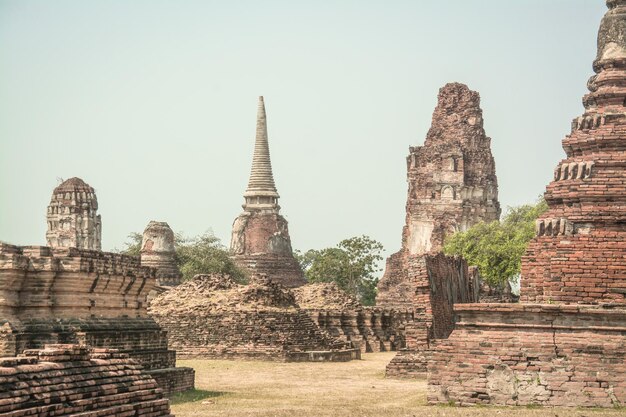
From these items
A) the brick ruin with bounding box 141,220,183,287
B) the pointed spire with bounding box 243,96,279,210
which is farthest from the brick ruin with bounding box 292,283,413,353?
the pointed spire with bounding box 243,96,279,210

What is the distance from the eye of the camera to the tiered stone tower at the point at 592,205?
1625 centimetres

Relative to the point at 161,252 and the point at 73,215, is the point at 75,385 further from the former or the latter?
the point at 73,215

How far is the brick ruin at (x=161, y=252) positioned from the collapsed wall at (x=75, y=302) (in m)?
30.5

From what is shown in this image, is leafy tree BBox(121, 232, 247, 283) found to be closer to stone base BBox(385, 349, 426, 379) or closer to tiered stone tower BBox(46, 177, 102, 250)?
tiered stone tower BBox(46, 177, 102, 250)

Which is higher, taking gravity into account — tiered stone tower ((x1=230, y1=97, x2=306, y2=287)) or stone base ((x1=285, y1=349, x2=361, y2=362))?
tiered stone tower ((x1=230, y1=97, x2=306, y2=287))

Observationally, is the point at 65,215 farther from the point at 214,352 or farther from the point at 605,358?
the point at 605,358

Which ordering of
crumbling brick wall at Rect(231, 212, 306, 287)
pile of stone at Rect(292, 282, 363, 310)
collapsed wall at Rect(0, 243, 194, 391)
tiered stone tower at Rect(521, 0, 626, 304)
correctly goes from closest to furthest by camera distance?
collapsed wall at Rect(0, 243, 194, 391)
tiered stone tower at Rect(521, 0, 626, 304)
pile of stone at Rect(292, 282, 363, 310)
crumbling brick wall at Rect(231, 212, 306, 287)

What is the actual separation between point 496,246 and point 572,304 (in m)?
35.3

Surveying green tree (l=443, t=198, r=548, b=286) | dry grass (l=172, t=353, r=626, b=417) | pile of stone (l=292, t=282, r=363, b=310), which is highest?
green tree (l=443, t=198, r=548, b=286)

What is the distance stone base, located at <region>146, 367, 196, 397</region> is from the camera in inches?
687

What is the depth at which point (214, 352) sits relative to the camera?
1172 inches

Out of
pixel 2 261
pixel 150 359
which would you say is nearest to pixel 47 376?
pixel 2 261

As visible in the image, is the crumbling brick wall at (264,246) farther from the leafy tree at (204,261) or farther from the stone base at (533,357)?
the stone base at (533,357)

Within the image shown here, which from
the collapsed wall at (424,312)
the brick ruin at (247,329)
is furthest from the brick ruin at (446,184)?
the collapsed wall at (424,312)
